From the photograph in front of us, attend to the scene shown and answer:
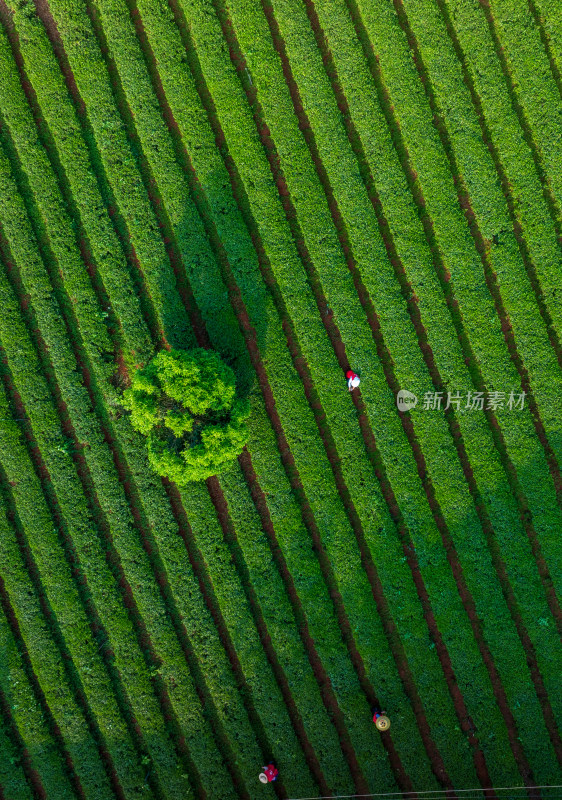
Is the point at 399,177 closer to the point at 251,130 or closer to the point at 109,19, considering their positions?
the point at 251,130

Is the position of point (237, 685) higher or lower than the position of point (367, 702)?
higher

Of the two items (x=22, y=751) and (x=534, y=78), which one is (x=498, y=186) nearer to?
(x=534, y=78)

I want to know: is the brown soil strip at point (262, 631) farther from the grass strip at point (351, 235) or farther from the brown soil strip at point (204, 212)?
the grass strip at point (351, 235)

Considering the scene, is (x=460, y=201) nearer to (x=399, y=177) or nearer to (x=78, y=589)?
(x=399, y=177)

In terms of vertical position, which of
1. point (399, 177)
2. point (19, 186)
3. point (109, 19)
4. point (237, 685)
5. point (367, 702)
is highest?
point (109, 19)

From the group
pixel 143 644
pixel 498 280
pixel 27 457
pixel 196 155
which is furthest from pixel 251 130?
pixel 143 644

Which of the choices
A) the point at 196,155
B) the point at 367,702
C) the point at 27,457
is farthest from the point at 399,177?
the point at 367,702
